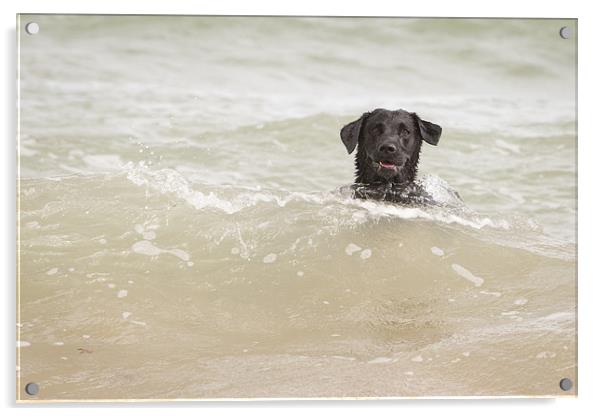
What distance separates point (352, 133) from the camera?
3.32 meters

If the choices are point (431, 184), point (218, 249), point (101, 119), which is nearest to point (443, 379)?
point (431, 184)

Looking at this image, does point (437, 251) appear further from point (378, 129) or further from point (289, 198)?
point (289, 198)

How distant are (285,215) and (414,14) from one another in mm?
1111

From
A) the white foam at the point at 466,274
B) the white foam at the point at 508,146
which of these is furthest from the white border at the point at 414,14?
the white foam at the point at 466,274

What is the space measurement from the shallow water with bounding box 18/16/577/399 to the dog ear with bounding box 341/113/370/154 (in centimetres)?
4

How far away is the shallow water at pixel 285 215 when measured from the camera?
3.08 metres

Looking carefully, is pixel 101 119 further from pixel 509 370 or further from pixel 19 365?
pixel 509 370

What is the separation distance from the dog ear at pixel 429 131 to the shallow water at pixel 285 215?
1.8 inches

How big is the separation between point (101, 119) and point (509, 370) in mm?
2180

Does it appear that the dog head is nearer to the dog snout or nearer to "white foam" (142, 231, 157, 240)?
the dog snout

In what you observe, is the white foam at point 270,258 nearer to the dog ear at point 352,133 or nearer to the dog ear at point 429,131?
the dog ear at point 352,133

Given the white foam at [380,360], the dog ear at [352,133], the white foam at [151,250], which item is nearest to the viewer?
the white foam at [380,360]

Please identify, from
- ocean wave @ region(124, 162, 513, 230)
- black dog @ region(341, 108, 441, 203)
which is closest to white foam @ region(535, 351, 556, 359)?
ocean wave @ region(124, 162, 513, 230)

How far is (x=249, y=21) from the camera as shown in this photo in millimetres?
3215
